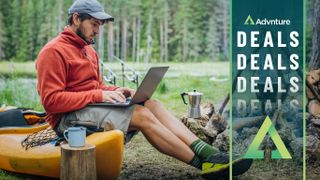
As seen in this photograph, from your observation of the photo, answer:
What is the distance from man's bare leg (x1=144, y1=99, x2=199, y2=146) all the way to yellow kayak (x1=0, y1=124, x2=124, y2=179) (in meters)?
0.37

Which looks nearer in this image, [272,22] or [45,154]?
[272,22]

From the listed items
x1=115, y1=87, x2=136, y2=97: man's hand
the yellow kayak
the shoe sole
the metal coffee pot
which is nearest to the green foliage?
the metal coffee pot

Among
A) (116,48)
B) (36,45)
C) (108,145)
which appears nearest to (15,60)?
(36,45)

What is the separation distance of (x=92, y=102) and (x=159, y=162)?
29.0 inches

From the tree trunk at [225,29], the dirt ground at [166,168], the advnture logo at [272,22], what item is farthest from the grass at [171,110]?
the advnture logo at [272,22]

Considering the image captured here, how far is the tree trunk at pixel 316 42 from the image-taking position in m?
5.15

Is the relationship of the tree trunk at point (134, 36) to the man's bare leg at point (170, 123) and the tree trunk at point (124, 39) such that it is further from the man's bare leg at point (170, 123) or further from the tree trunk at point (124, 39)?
the man's bare leg at point (170, 123)

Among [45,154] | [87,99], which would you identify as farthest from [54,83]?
[45,154]

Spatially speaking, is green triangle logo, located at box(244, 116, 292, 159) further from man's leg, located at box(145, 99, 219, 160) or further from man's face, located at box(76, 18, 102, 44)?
man's face, located at box(76, 18, 102, 44)

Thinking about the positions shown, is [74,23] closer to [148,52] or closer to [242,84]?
[148,52]

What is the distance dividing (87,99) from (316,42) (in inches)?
62.5

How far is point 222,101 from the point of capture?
529cm

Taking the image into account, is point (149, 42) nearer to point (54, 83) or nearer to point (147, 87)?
point (147, 87)

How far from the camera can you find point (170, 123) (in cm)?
504
